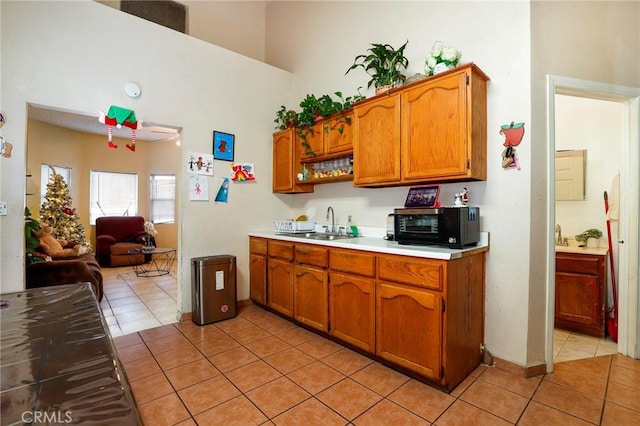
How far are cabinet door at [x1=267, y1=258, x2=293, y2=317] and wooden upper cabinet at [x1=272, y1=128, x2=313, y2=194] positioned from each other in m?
0.96

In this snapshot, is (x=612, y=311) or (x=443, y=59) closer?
(x=443, y=59)

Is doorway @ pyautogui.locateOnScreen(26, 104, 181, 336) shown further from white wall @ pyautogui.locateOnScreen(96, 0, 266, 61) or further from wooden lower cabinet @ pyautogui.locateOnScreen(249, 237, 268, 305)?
white wall @ pyautogui.locateOnScreen(96, 0, 266, 61)

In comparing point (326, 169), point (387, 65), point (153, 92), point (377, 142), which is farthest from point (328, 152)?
point (153, 92)

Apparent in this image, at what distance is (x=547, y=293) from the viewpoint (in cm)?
219

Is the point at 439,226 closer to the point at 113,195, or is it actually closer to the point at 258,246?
the point at 258,246

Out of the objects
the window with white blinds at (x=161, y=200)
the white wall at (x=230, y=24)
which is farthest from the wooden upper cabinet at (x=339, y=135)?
the window with white blinds at (x=161, y=200)

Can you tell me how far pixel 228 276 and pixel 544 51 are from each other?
346cm

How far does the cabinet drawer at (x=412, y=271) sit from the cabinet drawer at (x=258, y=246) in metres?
1.62

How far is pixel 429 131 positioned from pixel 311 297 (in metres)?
1.79

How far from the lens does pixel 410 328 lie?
2.04 meters

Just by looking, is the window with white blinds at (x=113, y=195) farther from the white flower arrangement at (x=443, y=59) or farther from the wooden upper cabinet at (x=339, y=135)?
the white flower arrangement at (x=443, y=59)

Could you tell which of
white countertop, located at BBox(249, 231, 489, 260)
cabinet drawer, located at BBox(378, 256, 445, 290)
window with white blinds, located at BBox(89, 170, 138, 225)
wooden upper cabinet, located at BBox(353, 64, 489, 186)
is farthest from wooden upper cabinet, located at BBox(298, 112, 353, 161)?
window with white blinds, located at BBox(89, 170, 138, 225)

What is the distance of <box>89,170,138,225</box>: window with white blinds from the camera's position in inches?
253

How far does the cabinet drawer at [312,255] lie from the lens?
2.64 m
